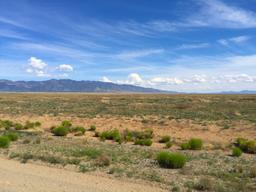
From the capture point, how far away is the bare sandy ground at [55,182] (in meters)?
12.1

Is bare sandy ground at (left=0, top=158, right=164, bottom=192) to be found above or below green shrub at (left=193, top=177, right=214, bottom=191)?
below

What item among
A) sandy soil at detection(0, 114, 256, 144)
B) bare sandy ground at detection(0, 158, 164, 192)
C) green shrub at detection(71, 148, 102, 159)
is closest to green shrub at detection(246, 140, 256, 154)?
sandy soil at detection(0, 114, 256, 144)

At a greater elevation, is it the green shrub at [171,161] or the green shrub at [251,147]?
the green shrub at [171,161]

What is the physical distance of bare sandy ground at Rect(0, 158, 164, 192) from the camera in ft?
39.8

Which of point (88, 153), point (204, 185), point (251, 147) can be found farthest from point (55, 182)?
point (251, 147)

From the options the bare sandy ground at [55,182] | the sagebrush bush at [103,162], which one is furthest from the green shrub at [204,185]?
the sagebrush bush at [103,162]

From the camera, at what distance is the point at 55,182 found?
13039mm

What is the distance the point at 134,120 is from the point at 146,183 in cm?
2953

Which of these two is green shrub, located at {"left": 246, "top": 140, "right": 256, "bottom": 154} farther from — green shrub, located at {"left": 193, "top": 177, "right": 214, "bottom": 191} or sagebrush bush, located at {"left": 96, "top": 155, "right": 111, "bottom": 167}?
green shrub, located at {"left": 193, "top": 177, "right": 214, "bottom": 191}

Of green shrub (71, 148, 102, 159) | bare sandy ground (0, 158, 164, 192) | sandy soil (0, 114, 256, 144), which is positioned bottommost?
sandy soil (0, 114, 256, 144)

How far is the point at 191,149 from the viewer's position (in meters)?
23.3

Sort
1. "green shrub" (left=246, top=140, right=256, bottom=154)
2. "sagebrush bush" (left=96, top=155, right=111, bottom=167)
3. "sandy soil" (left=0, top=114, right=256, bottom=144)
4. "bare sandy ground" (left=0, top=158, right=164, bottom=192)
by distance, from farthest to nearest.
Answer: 1. "sandy soil" (left=0, top=114, right=256, bottom=144)
2. "green shrub" (left=246, top=140, right=256, bottom=154)
3. "sagebrush bush" (left=96, top=155, right=111, bottom=167)
4. "bare sandy ground" (left=0, top=158, right=164, bottom=192)

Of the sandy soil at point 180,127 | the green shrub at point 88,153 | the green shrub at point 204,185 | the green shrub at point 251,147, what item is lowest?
the sandy soil at point 180,127

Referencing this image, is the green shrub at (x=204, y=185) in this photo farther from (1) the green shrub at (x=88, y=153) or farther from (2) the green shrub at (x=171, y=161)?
(1) the green shrub at (x=88, y=153)
